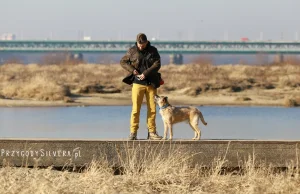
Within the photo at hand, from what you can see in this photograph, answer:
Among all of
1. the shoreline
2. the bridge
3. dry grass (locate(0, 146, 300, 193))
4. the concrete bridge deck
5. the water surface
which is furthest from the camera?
the bridge

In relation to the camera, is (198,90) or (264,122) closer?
(264,122)

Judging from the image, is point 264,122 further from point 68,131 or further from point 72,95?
point 72,95

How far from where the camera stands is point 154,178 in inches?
488

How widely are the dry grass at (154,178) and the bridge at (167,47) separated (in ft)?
478

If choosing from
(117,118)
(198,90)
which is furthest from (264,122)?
(198,90)

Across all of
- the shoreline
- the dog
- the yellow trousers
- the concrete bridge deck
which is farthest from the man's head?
the shoreline

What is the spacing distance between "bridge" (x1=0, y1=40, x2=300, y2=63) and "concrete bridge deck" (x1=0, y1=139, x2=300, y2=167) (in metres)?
145

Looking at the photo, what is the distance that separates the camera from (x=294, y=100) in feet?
121

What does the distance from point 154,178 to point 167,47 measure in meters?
153

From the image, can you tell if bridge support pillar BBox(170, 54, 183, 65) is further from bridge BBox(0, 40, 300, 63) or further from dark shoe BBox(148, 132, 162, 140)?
dark shoe BBox(148, 132, 162, 140)

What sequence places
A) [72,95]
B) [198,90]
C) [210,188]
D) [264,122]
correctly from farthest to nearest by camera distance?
Answer: [198,90] → [72,95] → [264,122] → [210,188]

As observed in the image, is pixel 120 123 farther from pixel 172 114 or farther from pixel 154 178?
pixel 154 178

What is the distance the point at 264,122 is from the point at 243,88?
18492 millimetres

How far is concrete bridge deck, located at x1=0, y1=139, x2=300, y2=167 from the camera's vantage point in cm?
1309
